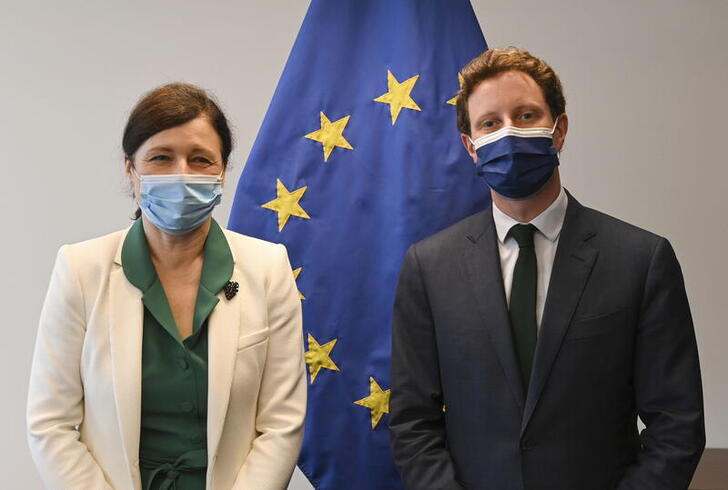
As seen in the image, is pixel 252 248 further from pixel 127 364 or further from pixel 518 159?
pixel 518 159

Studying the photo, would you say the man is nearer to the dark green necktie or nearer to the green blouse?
the dark green necktie

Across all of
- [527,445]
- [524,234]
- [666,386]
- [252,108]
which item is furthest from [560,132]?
[252,108]

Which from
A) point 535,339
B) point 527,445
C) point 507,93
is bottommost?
point 527,445

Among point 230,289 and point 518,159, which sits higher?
point 518,159

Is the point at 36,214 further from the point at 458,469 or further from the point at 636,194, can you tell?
the point at 636,194

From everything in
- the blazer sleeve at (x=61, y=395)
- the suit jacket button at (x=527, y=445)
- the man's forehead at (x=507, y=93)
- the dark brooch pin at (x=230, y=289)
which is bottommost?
the suit jacket button at (x=527, y=445)

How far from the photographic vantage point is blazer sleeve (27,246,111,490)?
1.75 metres

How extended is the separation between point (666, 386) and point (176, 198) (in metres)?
1.21

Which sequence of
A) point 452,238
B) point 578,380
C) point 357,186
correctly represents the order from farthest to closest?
point 357,186 → point 452,238 → point 578,380

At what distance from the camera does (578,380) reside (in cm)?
169

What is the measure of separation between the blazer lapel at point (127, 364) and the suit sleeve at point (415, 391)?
2.00 feet

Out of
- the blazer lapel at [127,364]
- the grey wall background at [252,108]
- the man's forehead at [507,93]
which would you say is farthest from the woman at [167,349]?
the grey wall background at [252,108]

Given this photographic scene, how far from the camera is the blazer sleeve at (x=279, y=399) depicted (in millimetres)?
1826

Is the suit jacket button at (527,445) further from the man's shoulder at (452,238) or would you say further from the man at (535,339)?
the man's shoulder at (452,238)
